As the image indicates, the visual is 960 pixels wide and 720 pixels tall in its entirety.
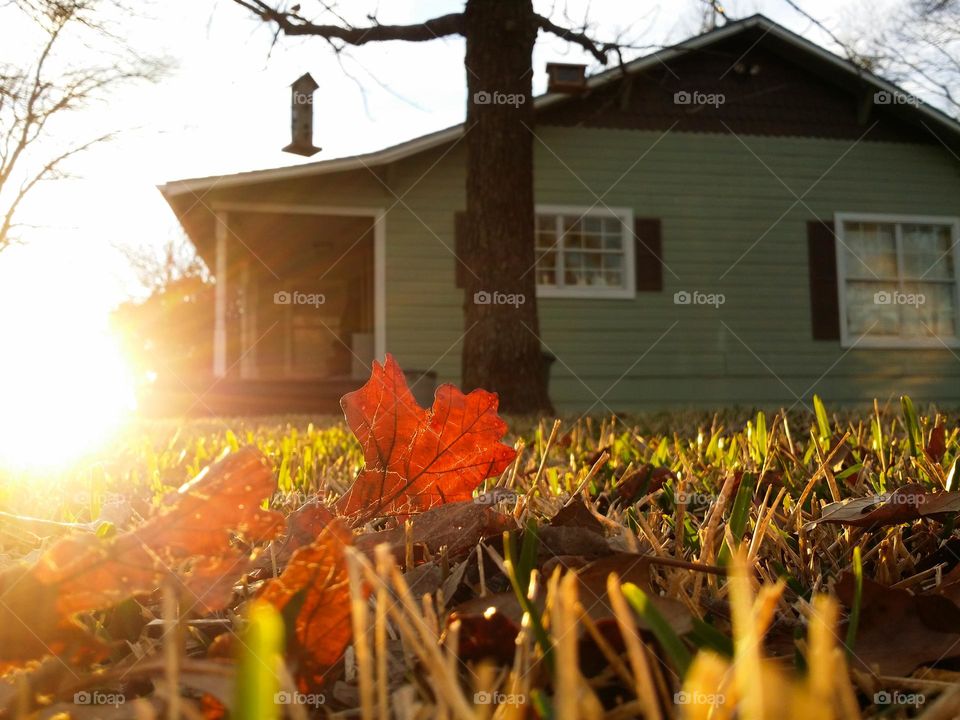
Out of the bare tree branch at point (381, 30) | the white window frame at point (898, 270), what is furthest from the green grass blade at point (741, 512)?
the white window frame at point (898, 270)

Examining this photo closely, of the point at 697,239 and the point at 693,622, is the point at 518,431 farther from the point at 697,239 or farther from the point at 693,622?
the point at 697,239

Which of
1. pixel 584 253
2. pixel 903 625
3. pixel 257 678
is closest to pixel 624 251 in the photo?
pixel 584 253

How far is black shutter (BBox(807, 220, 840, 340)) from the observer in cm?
1238

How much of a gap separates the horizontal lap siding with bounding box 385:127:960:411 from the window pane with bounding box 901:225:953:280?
0.34 meters

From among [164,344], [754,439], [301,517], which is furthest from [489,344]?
[164,344]

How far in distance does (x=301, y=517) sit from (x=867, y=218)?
1360cm

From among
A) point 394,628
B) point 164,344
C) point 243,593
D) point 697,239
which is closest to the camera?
point 394,628

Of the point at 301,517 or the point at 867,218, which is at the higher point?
the point at 867,218

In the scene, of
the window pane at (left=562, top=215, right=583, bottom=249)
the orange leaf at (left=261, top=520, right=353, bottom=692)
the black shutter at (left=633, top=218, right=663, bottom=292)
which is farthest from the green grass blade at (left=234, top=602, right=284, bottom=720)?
the window pane at (left=562, top=215, right=583, bottom=249)

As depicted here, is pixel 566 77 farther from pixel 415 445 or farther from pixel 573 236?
pixel 415 445

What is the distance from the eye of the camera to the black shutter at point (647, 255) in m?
12.0

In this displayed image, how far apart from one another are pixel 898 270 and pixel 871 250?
1.71 ft

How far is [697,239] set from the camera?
12.3 m

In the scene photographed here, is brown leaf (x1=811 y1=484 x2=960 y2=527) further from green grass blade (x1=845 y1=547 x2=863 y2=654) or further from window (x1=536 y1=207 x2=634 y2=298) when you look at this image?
window (x1=536 y1=207 x2=634 y2=298)
